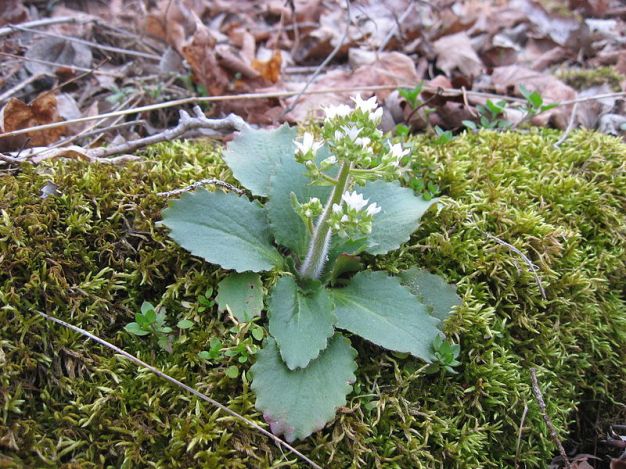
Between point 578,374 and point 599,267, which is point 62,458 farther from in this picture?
point 599,267

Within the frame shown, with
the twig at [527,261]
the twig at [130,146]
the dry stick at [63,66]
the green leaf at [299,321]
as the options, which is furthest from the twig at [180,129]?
the twig at [527,261]

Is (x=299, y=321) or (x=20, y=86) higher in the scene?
(x=20, y=86)

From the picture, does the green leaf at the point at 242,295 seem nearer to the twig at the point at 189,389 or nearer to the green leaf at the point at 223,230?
the green leaf at the point at 223,230

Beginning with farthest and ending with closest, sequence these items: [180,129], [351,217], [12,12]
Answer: [12,12]
[180,129]
[351,217]

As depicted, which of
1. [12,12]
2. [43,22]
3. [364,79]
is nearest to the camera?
[43,22]

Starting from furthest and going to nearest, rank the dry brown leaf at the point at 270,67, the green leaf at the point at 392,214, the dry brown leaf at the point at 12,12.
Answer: the dry brown leaf at the point at 270,67
the dry brown leaf at the point at 12,12
the green leaf at the point at 392,214

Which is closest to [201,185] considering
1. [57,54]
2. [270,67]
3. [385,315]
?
[385,315]

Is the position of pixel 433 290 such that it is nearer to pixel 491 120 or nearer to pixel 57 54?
pixel 491 120
